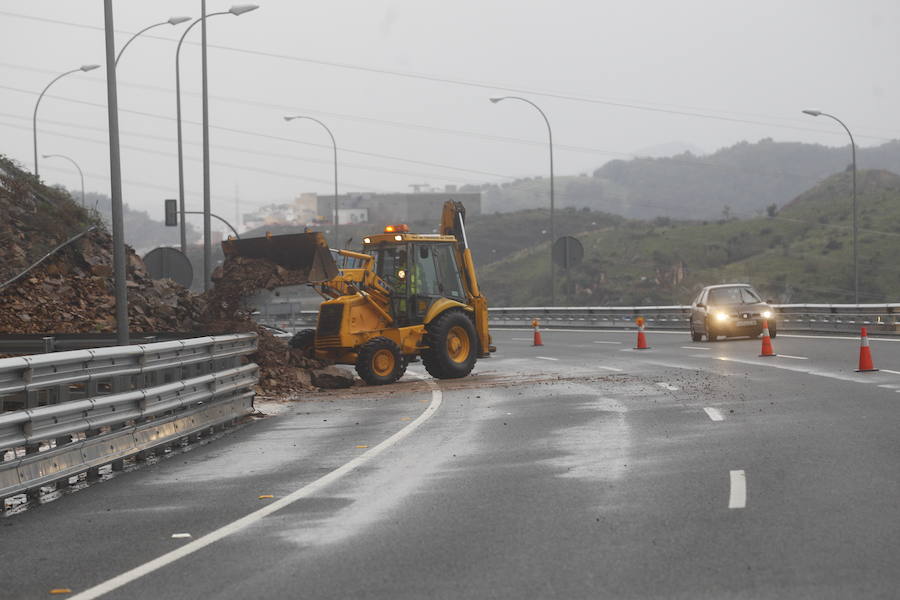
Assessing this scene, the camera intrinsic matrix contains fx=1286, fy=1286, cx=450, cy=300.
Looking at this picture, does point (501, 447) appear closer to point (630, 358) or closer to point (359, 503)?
point (359, 503)

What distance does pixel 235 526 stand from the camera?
8.73 meters

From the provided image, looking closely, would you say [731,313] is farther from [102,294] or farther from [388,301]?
[102,294]

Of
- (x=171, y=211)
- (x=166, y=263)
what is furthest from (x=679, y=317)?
(x=166, y=263)

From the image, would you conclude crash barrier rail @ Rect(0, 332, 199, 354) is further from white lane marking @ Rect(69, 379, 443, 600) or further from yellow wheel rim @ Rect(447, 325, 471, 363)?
white lane marking @ Rect(69, 379, 443, 600)

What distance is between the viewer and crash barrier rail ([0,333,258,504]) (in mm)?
10141

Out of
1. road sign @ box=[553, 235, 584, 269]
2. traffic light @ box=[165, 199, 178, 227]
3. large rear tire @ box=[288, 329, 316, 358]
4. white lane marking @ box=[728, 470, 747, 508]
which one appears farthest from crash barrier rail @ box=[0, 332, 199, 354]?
road sign @ box=[553, 235, 584, 269]

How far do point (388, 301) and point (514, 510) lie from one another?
48.7 ft

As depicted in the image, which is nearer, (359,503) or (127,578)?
(127,578)

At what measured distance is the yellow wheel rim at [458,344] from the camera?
24.2 m

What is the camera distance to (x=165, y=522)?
9.00 meters

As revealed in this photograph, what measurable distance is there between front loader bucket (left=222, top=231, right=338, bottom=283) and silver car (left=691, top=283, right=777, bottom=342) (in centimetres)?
1539

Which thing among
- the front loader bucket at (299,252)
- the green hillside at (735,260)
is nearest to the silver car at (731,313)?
the front loader bucket at (299,252)

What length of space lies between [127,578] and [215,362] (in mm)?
8732

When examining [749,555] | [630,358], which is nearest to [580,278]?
[630,358]
